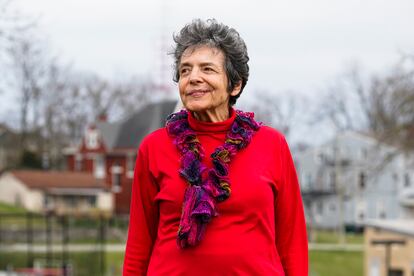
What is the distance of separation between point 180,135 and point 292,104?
78.5 meters

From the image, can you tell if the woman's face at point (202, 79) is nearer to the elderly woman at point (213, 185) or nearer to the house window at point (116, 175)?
the elderly woman at point (213, 185)

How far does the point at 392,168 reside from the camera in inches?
3209

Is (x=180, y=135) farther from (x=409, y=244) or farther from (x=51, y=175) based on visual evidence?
(x=51, y=175)

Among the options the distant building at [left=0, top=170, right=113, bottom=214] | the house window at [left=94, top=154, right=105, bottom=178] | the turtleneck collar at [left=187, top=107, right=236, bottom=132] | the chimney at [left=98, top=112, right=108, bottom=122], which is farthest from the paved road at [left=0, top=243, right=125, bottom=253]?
the turtleneck collar at [left=187, top=107, right=236, bottom=132]

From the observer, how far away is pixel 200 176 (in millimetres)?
3775

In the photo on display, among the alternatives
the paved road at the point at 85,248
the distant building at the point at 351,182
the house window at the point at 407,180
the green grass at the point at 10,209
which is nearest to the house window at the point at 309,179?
the distant building at the point at 351,182

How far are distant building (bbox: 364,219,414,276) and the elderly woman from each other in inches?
621

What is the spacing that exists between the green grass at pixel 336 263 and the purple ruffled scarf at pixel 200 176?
39520 mm

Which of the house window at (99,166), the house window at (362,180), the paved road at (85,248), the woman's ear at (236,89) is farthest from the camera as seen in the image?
the house window at (362,180)

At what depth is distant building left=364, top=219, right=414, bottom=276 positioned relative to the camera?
20.0 m

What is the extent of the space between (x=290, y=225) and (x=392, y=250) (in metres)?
17.5


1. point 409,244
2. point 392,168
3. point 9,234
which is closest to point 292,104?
point 392,168

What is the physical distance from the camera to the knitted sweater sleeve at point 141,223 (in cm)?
391

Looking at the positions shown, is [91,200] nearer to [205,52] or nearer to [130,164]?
[130,164]
